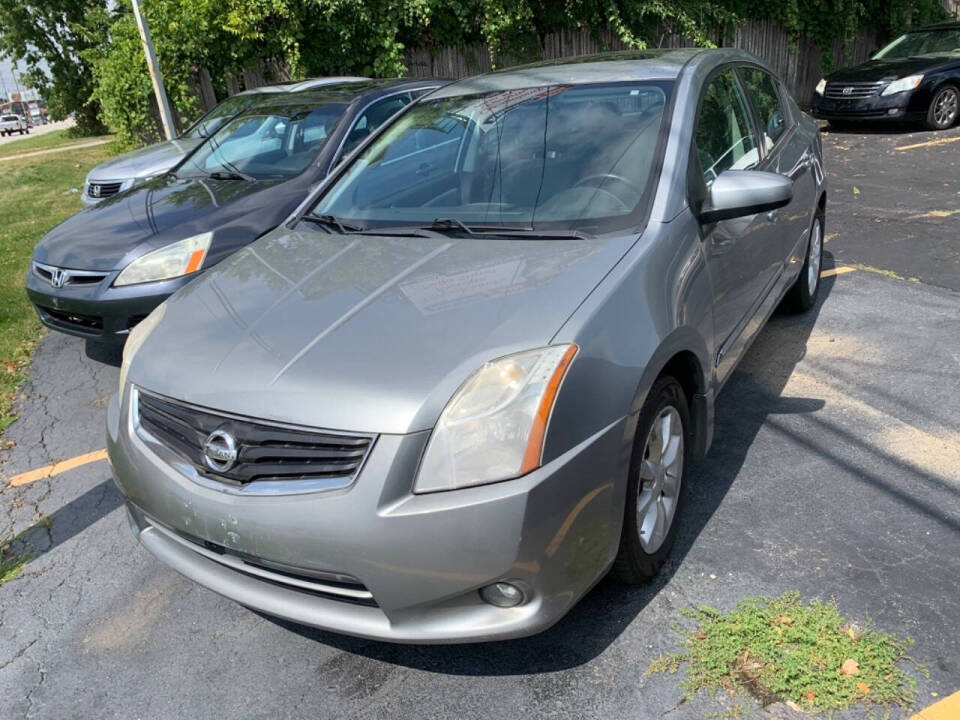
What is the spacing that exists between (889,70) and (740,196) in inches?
441

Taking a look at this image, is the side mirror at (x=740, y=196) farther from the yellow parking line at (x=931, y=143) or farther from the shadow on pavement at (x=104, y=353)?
the yellow parking line at (x=931, y=143)

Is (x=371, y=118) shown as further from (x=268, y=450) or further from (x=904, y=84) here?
(x=904, y=84)

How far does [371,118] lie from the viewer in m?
5.93

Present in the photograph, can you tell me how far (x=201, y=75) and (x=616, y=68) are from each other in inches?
388

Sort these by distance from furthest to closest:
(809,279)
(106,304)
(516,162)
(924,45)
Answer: (924,45) < (809,279) < (106,304) < (516,162)

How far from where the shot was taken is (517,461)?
2.03 m

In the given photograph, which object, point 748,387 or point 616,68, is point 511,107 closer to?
point 616,68

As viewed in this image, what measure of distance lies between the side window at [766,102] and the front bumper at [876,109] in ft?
28.5

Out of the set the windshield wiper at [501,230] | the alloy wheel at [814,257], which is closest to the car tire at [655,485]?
the windshield wiper at [501,230]

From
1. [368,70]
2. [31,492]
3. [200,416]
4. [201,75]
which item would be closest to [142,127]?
[201,75]

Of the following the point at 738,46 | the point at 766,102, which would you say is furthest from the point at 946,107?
the point at 766,102

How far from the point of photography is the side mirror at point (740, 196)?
2887mm

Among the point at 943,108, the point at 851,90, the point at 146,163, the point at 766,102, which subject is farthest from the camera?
the point at 851,90

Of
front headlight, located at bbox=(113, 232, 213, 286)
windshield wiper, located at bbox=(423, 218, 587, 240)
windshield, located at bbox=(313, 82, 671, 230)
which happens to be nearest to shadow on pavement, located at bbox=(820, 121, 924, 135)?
windshield, located at bbox=(313, 82, 671, 230)
